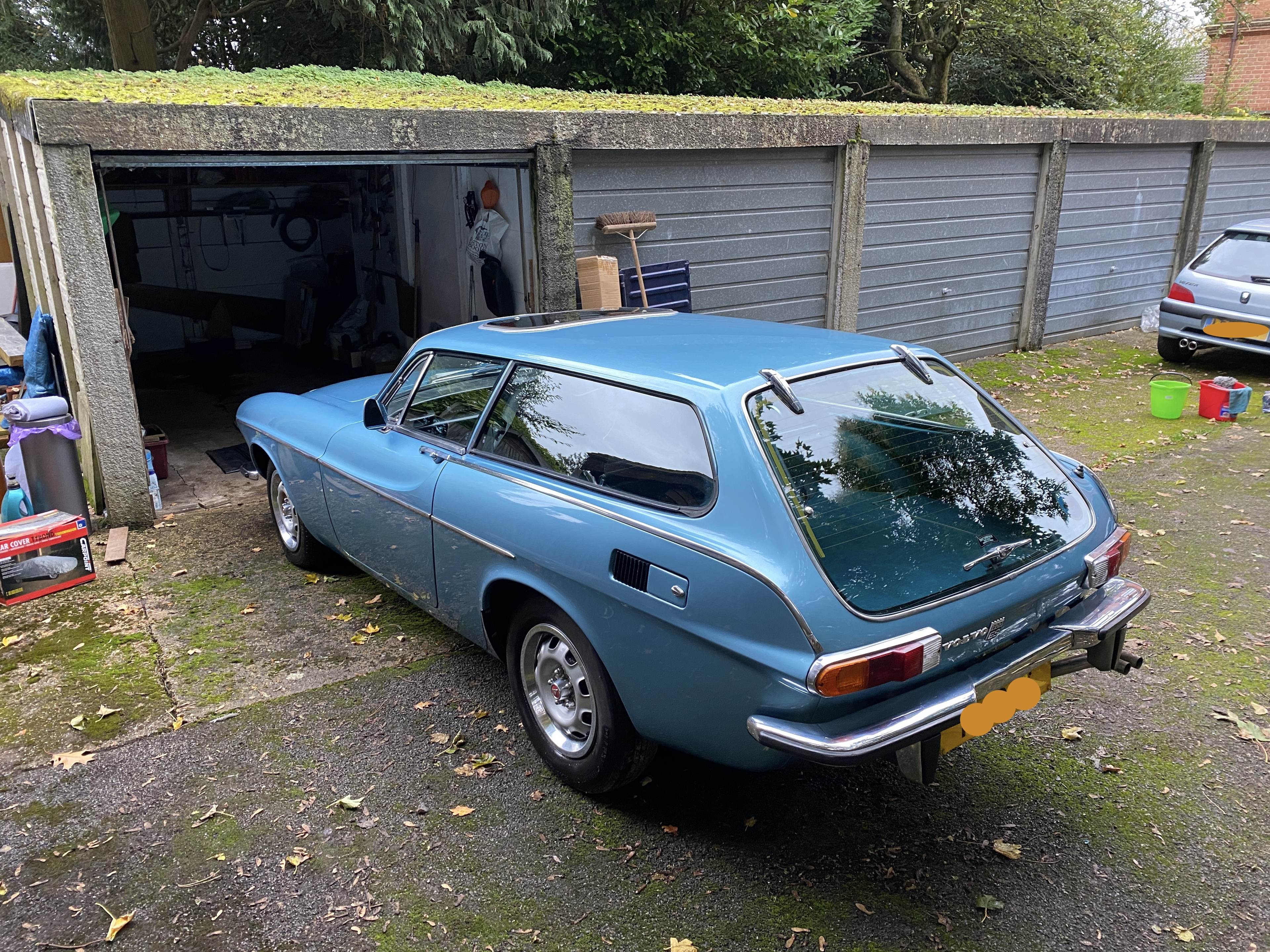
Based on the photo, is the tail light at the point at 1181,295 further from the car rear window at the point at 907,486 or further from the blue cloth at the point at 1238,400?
the car rear window at the point at 907,486

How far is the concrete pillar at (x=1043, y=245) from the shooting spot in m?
11.7

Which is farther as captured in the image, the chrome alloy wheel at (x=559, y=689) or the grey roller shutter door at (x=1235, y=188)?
the grey roller shutter door at (x=1235, y=188)

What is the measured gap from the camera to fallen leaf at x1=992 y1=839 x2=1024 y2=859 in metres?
3.39

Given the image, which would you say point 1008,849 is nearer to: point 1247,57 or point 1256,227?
point 1256,227

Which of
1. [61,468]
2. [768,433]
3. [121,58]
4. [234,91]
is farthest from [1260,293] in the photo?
[121,58]

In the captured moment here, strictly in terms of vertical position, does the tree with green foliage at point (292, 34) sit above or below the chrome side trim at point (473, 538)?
above

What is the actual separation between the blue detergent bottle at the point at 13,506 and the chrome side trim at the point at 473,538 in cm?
334

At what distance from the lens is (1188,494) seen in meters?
6.97

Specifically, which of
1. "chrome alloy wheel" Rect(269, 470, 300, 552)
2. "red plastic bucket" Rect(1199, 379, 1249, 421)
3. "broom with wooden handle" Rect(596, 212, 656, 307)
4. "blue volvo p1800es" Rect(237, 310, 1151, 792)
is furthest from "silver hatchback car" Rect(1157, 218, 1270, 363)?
"chrome alloy wheel" Rect(269, 470, 300, 552)

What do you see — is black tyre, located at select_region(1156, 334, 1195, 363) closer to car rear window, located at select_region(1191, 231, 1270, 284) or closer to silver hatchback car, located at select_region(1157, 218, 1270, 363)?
silver hatchback car, located at select_region(1157, 218, 1270, 363)

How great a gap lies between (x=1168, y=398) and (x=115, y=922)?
9.06 m

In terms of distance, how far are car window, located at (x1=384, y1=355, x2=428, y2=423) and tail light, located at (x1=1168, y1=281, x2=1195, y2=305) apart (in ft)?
29.4

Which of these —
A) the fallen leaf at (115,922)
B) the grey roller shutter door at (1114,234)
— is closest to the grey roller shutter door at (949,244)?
the grey roller shutter door at (1114,234)

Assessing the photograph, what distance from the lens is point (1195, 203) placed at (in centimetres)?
1384
